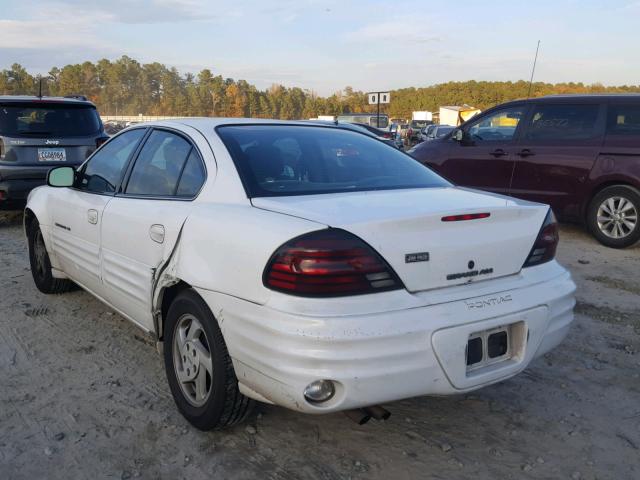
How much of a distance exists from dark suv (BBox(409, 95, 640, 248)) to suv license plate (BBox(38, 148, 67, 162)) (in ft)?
18.0

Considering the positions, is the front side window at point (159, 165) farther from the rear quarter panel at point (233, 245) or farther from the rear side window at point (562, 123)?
the rear side window at point (562, 123)

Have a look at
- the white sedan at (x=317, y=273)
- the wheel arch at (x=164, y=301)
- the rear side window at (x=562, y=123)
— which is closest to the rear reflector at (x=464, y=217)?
the white sedan at (x=317, y=273)

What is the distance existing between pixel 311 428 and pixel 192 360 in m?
0.68

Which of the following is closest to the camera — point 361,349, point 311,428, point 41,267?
point 361,349

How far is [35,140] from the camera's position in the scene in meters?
7.64

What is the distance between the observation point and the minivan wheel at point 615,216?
6.72 meters

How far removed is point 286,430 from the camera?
2.82 metres

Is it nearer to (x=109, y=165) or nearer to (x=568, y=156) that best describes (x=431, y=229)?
(x=109, y=165)

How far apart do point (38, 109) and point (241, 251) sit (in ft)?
21.7

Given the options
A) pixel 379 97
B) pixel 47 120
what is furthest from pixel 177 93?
pixel 47 120

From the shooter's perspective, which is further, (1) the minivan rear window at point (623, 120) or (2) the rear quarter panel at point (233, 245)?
(1) the minivan rear window at point (623, 120)

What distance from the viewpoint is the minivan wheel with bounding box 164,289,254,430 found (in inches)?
99.8

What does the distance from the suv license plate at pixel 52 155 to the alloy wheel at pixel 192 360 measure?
5.86 metres

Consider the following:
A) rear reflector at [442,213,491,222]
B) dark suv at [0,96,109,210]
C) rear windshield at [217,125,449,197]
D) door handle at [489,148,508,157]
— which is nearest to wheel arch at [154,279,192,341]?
rear windshield at [217,125,449,197]
